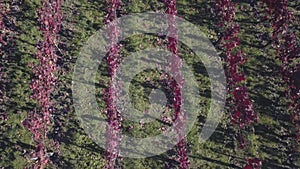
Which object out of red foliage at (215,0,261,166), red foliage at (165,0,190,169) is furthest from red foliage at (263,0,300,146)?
red foliage at (165,0,190,169)

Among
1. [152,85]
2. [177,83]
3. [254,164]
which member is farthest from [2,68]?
[254,164]

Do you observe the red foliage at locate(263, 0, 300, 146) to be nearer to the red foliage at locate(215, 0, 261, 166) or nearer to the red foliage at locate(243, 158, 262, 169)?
the red foliage at locate(215, 0, 261, 166)

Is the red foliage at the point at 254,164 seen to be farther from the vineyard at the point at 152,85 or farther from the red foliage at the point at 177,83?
the red foliage at the point at 177,83

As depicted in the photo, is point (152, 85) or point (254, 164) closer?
point (254, 164)

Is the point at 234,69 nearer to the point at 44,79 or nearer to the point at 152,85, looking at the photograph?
the point at 152,85

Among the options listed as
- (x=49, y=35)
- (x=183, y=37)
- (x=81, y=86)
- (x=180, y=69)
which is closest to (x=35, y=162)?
(x=81, y=86)

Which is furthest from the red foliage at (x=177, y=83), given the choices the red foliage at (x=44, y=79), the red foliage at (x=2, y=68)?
the red foliage at (x=2, y=68)
